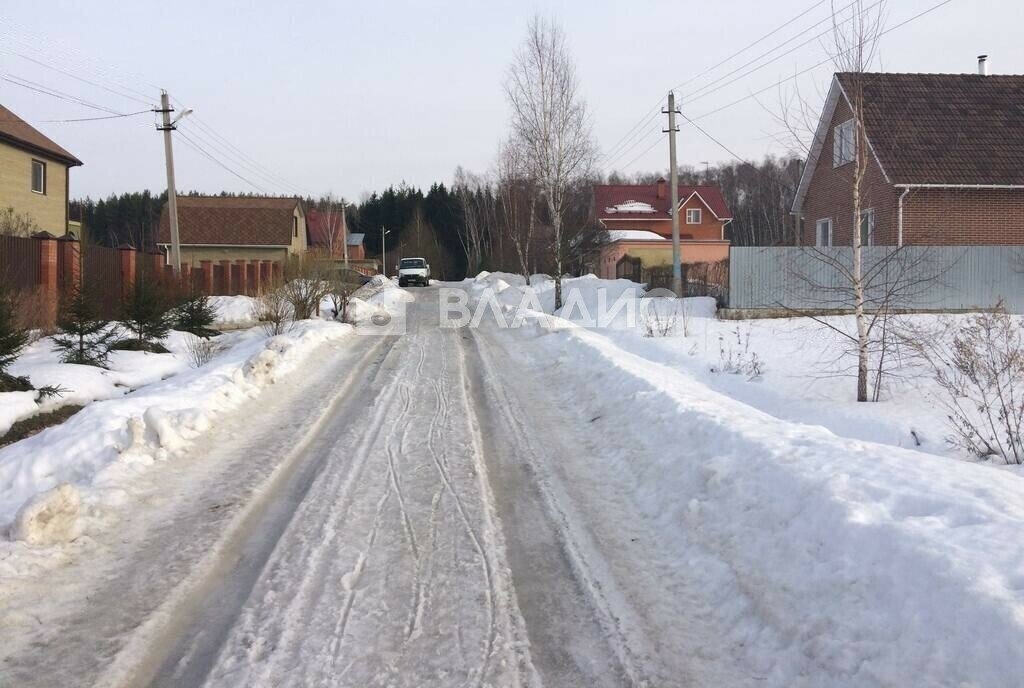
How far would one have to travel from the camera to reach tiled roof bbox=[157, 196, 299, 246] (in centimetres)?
5216

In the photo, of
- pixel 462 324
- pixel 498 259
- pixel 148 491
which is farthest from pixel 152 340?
pixel 498 259

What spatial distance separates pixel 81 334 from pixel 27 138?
Answer: 1643 cm

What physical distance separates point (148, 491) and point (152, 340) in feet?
39.6

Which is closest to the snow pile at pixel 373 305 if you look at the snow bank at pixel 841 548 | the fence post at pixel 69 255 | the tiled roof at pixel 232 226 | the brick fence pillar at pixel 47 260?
the fence post at pixel 69 255

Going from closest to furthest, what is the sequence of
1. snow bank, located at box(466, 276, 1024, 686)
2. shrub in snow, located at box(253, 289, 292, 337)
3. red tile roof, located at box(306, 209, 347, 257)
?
snow bank, located at box(466, 276, 1024, 686), shrub in snow, located at box(253, 289, 292, 337), red tile roof, located at box(306, 209, 347, 257)

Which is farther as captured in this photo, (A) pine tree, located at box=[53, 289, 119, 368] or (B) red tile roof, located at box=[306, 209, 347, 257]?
(B) red tile roof, located at box=[306, 209, 347, 257]

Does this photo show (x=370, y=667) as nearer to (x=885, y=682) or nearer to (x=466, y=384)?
(x=885, y=682)

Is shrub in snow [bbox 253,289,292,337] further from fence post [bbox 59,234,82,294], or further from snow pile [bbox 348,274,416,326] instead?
fence post [bbox 59,234,82,294]

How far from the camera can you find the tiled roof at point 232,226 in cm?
5216

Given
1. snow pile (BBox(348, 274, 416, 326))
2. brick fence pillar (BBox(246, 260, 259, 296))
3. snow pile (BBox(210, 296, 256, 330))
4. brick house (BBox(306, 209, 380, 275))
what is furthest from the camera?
brick house (BBox(306, 209, 380, 275))

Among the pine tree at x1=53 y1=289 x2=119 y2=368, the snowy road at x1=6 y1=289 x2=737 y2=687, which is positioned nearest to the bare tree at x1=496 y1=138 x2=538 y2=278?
the pine tree at x1=53 y1=289 x2=119 y2=368

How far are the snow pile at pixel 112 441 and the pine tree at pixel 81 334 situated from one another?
15.0 ft

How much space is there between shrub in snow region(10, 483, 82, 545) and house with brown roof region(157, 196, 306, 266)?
157 feet

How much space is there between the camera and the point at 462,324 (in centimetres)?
2238
